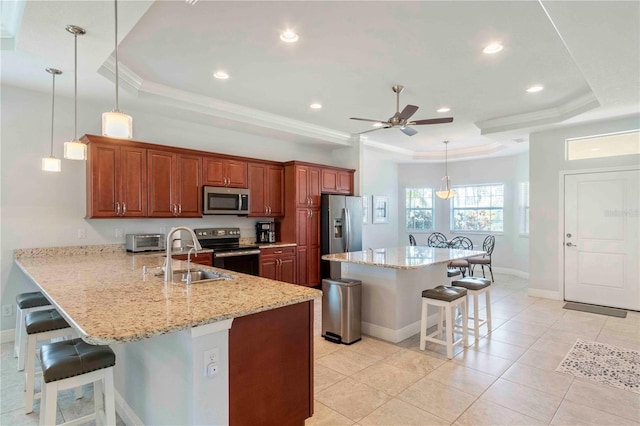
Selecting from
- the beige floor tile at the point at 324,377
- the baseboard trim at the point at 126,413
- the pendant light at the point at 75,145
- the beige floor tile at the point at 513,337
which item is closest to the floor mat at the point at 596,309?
the beige floor tile at the point at 513,337

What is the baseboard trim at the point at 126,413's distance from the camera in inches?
84.3

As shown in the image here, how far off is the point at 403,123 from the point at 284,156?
2.97 meters

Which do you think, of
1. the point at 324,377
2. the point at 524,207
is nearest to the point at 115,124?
the point at 324,377

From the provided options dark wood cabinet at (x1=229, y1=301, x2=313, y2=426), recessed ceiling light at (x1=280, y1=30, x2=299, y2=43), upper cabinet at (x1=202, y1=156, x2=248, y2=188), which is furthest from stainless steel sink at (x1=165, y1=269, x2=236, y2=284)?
upper cabinet at (x1=202, y1=156, x2=248, y2=188)

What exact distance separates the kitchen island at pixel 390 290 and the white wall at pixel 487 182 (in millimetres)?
4548

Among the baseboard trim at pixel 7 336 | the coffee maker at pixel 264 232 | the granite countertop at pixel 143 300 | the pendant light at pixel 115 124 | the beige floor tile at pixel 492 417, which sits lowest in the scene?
the beige floor tile at pixel 492 417

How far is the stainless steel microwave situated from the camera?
16.3 feet

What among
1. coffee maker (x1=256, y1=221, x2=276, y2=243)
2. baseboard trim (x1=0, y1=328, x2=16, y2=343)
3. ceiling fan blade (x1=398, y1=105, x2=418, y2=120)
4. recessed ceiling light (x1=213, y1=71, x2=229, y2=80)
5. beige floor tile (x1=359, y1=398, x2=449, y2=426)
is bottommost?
beige floor tile (x1=359, y1=398, x2=449, y2=426)

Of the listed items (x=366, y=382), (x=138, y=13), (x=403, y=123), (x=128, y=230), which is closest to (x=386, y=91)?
(x=403, y=123)

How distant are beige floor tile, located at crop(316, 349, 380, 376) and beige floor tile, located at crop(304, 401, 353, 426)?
1.90 feet

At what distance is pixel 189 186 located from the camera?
4797 mm

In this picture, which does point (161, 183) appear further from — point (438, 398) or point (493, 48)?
point (493, 48)

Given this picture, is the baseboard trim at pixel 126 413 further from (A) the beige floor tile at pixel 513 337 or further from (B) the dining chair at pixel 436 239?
(B) the dining chair at pixel 436 239

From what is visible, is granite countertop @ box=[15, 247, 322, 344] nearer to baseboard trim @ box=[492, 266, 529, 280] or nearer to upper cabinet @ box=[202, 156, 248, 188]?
upper cabinet @ box=[202, 156, 248, 188]
